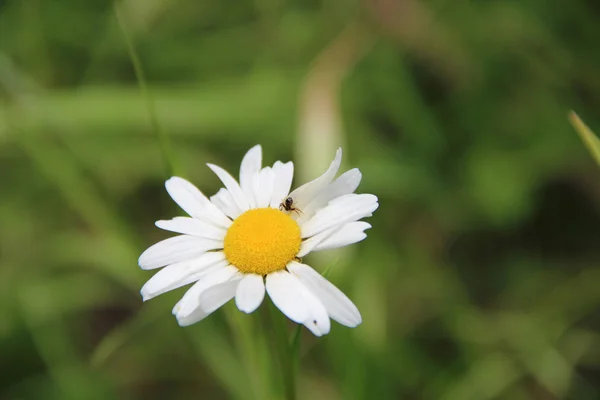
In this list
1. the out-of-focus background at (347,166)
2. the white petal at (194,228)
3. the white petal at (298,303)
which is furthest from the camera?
the out-of-focus background at (347,166)

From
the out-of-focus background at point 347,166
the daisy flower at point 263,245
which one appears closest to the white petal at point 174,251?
the daisy flower at point 263,245

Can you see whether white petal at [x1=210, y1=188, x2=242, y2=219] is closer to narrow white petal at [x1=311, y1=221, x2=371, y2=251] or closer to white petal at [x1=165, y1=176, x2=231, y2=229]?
white petal at [x1=165, y1=176, x2=231, y2=229]

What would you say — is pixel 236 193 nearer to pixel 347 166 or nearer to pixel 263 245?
pixel 263 245

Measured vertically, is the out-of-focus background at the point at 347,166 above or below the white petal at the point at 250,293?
above

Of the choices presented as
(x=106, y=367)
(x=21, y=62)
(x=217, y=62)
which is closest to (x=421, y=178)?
(x=217, y=62)

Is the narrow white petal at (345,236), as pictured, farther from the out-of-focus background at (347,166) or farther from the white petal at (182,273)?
the out-of-focus background at (347,166)

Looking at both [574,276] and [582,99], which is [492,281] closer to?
[574,276]

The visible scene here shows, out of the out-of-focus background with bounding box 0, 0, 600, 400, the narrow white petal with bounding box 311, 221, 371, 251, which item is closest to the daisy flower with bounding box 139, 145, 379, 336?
the narrow white petal with bounding box 311, 221, 371, 251
